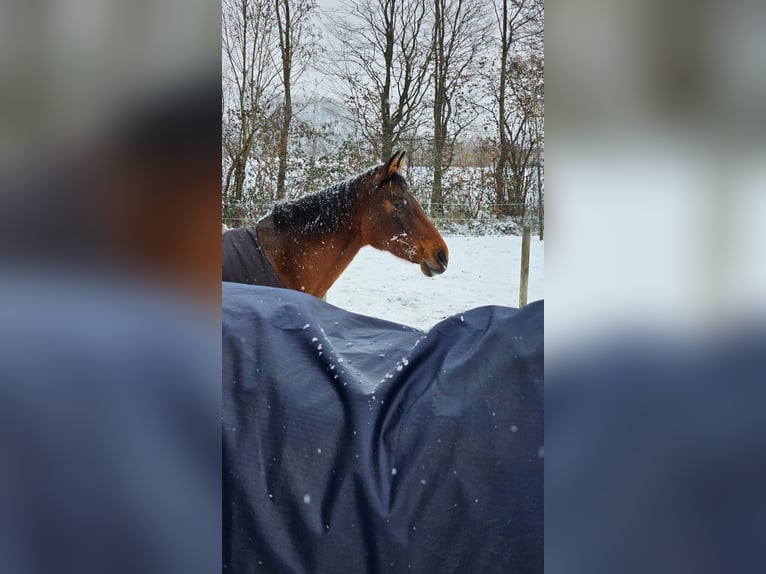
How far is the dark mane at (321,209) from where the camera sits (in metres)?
1.98

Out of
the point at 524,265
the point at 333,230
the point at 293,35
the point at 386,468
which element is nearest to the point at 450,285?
the point at 524,265

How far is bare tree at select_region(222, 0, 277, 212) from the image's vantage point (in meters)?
1.99

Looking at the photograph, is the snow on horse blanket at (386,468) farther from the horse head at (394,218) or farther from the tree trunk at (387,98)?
the tree trunk at (387,98)

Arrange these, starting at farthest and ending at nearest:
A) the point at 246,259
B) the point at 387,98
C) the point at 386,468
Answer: the point at 387,98 < the point at 246,259 < the point at 386,468

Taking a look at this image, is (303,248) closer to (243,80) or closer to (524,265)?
(243,80)

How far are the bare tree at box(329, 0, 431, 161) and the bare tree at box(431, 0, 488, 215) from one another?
0.04 m

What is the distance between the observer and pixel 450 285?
85.0 inches

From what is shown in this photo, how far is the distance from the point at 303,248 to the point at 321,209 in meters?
0.13

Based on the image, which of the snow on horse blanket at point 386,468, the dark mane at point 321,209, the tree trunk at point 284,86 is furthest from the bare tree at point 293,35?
the snow on horse blanket at point 386,468

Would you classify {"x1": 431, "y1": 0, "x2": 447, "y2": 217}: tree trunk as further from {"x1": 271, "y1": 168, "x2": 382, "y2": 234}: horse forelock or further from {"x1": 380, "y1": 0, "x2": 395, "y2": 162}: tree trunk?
{"x1": 271, "y1": 168, "x2": 382, "y2": 234}: horse forelock
